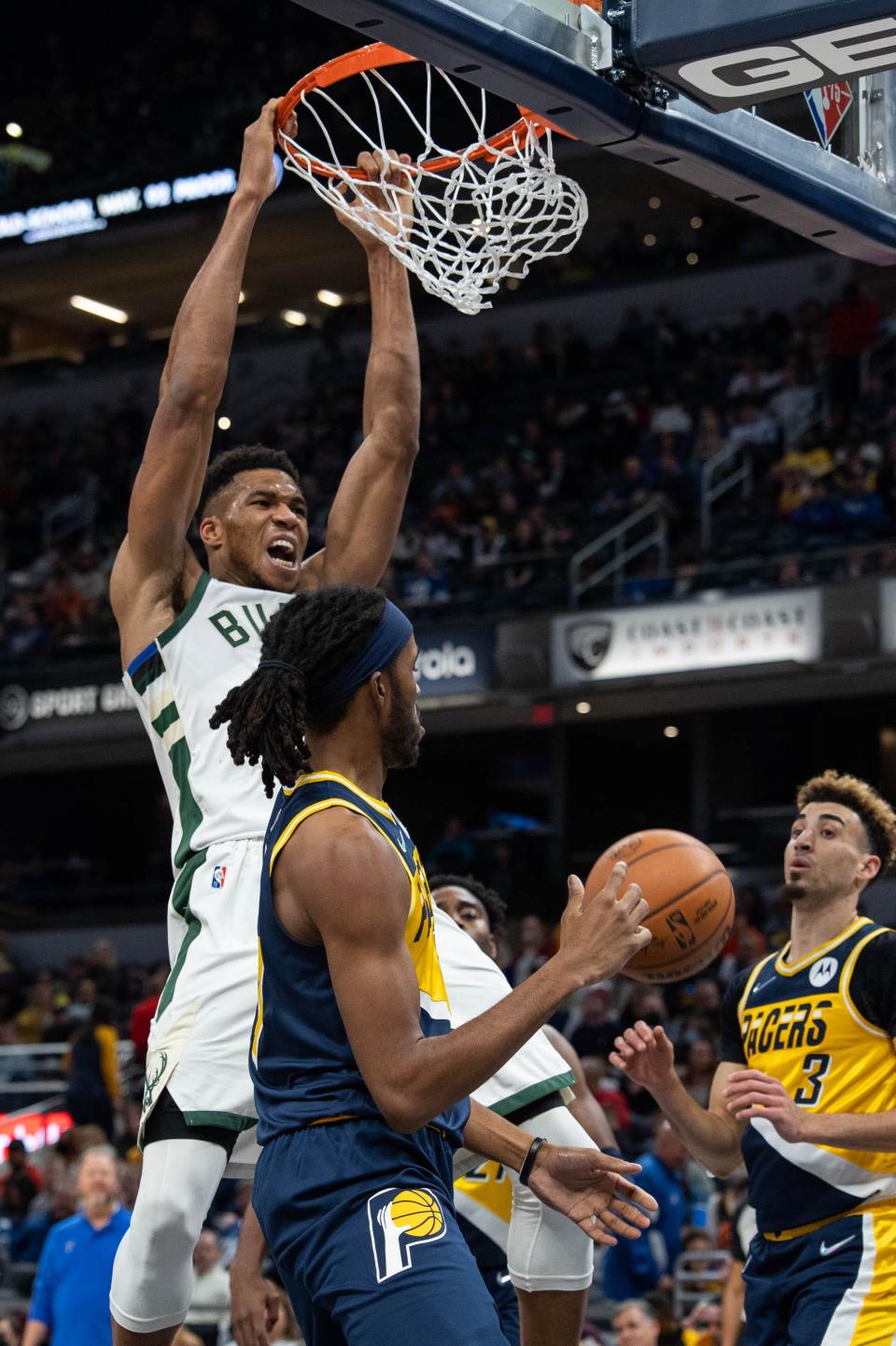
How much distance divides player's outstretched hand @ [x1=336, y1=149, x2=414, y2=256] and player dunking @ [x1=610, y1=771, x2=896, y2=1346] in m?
2.12

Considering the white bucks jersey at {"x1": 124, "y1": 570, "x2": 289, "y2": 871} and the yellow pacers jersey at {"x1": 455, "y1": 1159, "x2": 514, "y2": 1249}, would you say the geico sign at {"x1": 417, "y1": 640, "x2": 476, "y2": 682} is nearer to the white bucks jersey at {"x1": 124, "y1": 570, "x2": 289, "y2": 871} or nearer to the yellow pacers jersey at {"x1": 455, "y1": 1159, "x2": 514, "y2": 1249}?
the yellow pacers jersey at {"x1": 455, "y1": 1159, "x2": 514, "y2": 1249}

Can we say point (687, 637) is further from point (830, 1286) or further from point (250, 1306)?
point (250, 1306)

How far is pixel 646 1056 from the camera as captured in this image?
4801 millimetres

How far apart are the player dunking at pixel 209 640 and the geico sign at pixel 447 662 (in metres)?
13.9

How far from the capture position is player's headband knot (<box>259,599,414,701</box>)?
3.43 metres

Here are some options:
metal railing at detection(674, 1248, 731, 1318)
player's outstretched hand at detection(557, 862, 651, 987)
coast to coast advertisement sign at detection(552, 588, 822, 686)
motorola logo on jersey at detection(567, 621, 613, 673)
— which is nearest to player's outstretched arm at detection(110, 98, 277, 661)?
player's outstretched hand at detection(557, 862, 651, 987)

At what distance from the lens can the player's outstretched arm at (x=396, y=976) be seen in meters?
3.14

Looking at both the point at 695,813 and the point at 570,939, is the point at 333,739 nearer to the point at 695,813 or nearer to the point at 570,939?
the point at 570,939

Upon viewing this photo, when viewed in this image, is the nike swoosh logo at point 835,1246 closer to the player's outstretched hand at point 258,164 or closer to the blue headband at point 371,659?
the blue headband at point 371,659

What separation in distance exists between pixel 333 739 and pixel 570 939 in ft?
1.93

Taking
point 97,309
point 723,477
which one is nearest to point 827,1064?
point 723,477

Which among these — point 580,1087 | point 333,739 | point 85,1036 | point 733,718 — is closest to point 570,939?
point 333,739

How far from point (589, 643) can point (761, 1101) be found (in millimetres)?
13821

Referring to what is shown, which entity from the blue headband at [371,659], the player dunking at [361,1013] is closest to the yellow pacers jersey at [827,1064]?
the player dunking at [361,1013]
